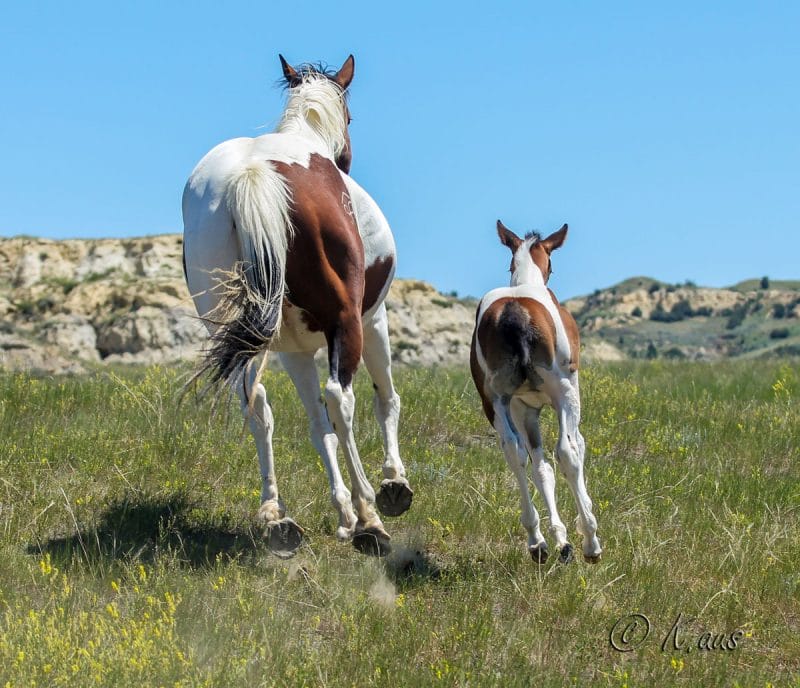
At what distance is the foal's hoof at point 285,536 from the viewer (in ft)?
20.9

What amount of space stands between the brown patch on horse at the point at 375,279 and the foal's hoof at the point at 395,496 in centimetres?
130

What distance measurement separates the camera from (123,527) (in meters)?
7.04

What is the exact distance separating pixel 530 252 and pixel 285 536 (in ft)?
8.40

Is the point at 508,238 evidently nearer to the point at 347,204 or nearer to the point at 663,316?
the point at 347,204

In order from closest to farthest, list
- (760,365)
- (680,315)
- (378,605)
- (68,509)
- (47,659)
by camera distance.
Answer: (47,659) < (378,605) < (68,509) < (760,365) < (680,315)

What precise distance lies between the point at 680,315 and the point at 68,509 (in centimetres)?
9595

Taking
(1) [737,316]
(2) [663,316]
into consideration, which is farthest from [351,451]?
(2) [663,316]

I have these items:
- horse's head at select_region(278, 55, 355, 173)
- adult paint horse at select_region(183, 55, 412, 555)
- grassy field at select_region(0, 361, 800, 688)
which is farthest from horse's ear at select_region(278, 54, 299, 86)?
grassy field at select_region(0, 361, 800, 688)

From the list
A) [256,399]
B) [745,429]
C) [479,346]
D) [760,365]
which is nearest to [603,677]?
[479,346]

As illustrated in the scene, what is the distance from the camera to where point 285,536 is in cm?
638

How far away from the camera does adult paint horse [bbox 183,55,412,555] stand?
20.4 ft

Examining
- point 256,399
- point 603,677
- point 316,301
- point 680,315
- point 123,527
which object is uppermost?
point 680,315

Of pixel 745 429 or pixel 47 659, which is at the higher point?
pixel 745 429

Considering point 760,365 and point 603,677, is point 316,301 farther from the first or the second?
point 760,365
